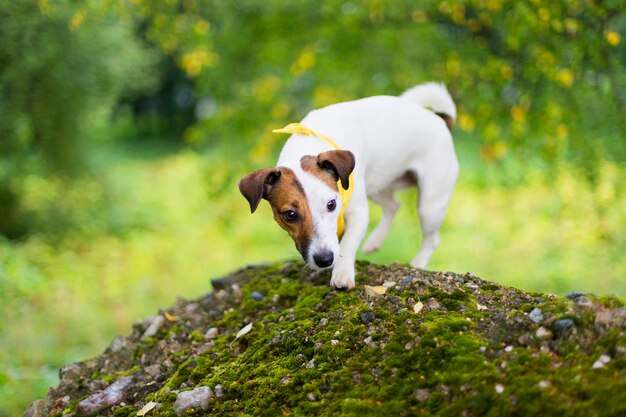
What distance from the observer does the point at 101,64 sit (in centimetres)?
920

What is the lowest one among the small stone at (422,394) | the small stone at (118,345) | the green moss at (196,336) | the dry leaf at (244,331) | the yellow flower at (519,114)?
the small stone at (118,345)

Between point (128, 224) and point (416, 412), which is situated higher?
point (416, 412)

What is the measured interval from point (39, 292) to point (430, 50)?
5474 millimetres

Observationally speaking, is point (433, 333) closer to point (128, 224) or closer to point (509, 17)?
point (509, 17)

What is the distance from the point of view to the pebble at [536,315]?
2582 mm

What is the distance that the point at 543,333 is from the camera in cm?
249

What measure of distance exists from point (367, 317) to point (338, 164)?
782 mm

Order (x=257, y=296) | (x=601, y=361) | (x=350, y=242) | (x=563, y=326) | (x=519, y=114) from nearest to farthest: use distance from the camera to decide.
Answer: (x=601, y=361), (x=563, y=326), (x=350, y=242), (x=257, y=296), (x=519, y=114)

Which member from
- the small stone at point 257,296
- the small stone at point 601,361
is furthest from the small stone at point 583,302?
the small stone at point 257,296

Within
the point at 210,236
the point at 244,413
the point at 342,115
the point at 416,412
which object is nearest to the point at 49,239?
the point at 210,236

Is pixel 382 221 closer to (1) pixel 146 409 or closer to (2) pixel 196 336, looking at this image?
(2) pixel 196 336

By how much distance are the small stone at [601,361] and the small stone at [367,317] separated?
→ 1008 millimetres

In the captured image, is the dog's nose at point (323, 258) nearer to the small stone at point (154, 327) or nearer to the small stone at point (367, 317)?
the small stone at point (367, 317)

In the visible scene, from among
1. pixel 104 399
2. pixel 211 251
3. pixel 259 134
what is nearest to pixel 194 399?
pixel 104 399
